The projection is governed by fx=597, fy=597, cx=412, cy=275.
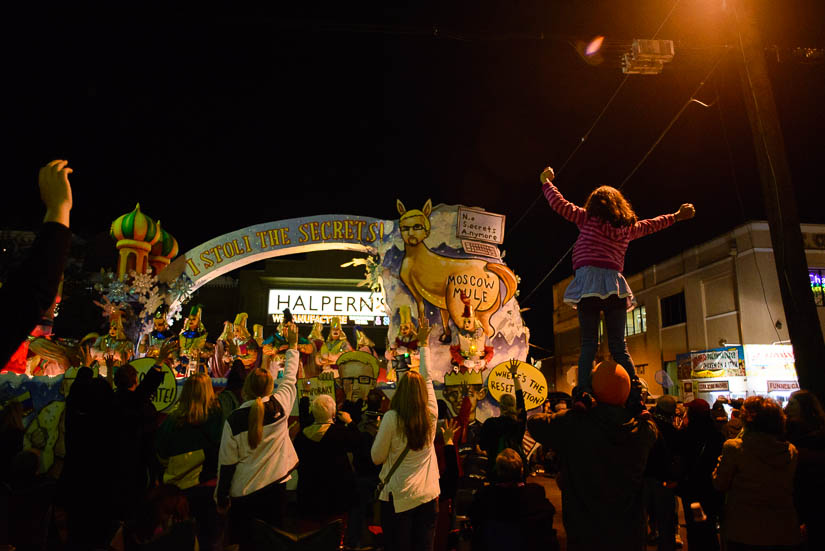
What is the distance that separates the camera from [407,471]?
4473 mm

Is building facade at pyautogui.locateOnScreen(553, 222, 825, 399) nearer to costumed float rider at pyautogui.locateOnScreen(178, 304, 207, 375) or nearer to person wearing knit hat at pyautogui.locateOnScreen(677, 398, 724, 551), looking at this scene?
costumed float rider at pyautogui.locateOnScreen(178, 304, 207, 375)

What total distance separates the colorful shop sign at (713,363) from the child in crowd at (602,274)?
1719 cm

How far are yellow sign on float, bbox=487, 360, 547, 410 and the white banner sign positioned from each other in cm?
1402

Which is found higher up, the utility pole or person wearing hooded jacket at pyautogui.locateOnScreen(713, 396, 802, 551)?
the utility pole

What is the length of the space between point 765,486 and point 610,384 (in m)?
1.57

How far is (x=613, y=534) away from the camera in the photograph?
3.12 meters

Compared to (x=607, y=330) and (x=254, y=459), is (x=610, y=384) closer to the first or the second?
(x=607, y=330)

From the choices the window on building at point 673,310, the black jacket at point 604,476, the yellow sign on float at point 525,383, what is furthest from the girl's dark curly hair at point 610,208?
the window on building at point 673,310

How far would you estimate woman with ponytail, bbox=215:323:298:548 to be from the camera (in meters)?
4.60

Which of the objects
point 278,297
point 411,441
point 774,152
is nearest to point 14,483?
point 411,441

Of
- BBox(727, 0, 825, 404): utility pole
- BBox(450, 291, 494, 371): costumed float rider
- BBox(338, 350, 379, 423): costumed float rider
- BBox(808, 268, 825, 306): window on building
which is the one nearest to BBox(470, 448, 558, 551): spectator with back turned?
BBox(727, 0, 825, 404): utility pole

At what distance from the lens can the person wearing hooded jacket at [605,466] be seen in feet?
10.3

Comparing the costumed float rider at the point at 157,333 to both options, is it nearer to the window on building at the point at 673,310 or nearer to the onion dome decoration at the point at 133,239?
the onion dome decoration at the point at 133,239

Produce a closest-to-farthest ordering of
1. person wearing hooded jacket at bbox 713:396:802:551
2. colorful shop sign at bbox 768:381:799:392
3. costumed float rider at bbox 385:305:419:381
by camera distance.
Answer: person wearing hooded jacket at bbox 713:396:802:551 → costumed float rider at bbox 385:305:419:381 → colorful shop sign at bbox 768:381:799:392
